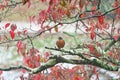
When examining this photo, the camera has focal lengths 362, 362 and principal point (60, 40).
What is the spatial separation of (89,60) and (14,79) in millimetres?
5651

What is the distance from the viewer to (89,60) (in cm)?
273

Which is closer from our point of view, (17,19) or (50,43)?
(50,43)

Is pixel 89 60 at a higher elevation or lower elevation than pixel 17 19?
higher

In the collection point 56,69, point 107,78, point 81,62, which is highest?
point 81,62

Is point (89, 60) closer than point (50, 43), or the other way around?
point (89, 60)

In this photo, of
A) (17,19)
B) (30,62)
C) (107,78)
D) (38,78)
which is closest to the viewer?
(38,78)

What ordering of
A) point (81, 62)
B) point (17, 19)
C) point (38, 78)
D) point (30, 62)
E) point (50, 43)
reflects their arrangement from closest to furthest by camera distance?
point (81, 62)
point (38, 78)
point (30, 62)
point (50, 43)
point (17, 19)

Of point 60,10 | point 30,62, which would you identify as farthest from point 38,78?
point 60,10

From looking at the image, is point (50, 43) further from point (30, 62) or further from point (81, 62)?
point (81, 62)

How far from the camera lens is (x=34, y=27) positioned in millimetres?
13789

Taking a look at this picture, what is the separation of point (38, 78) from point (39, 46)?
6140 millimetres

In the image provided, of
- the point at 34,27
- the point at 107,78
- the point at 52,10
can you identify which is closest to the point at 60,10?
the point at 52,10

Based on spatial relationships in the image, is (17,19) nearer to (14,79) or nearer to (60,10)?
(14,79)

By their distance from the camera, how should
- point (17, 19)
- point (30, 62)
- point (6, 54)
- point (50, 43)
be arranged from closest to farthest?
1. point (30, 62)
2. point (6, 54)
3. point (50, 43)
4. point (17, 19)
